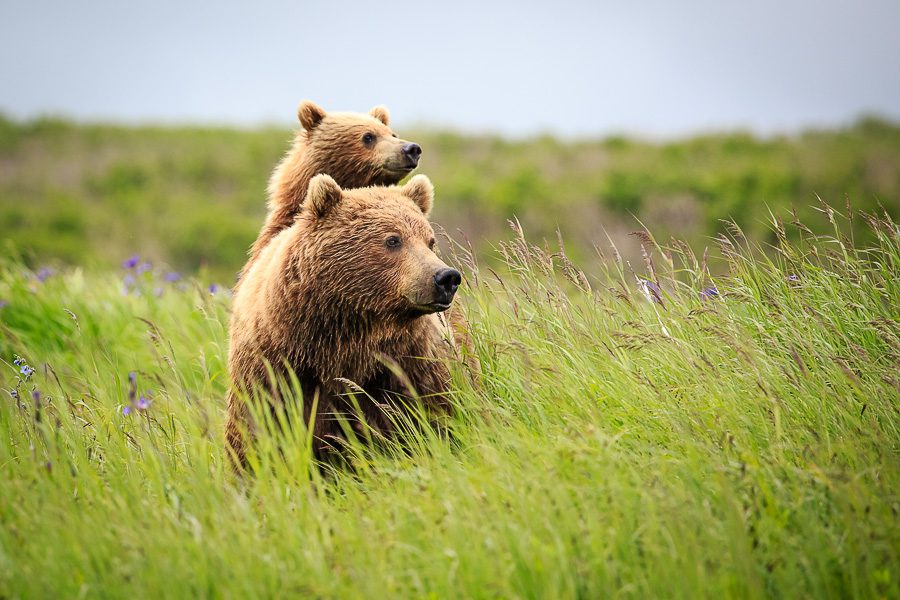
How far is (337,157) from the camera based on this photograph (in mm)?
4699

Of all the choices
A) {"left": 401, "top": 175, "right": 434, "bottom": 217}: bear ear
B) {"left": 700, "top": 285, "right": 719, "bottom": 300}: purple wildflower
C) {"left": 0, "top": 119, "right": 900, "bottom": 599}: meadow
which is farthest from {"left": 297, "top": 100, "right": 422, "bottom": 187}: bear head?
{"left": 700, "top": 285, "right": 719, "bottom": 300}: purple wildflower

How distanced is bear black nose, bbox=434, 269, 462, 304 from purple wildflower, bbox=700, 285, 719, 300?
129cm

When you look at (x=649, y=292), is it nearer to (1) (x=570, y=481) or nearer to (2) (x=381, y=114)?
(1) (x=570, y=481)

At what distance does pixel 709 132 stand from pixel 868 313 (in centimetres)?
1972

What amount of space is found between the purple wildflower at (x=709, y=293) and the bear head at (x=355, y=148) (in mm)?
1757

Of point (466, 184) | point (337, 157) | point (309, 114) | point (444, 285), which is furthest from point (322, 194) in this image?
point (466, 184)

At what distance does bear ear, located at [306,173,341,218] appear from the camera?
3.42 metres

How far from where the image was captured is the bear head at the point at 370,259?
3.29 metres

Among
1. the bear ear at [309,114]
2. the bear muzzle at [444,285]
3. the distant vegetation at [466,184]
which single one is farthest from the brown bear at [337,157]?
the distant vegetation at [466,184]

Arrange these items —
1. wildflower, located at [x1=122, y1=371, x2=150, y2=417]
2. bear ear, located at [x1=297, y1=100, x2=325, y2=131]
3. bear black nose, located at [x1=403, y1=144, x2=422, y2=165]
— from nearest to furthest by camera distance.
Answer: wildflower, located at [x1=122, y1=371, x2=150, y2=417], bear black nose, located at [x1=403, y1=144, x2=422, y2=165], bear ear, located at [x1=297, y1=100, x2=325, y2=131]

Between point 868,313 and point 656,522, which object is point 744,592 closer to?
point 656,522

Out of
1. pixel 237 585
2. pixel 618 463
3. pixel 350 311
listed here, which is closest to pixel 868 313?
pixel 618 463

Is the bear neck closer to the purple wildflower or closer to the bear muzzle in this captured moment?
the bear muzzle

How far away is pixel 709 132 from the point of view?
21781mm
